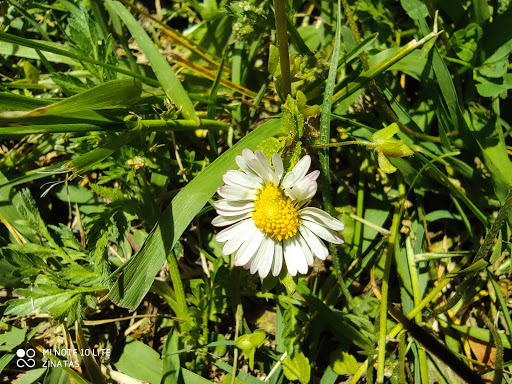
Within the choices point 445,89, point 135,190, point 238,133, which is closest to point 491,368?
point 445,89

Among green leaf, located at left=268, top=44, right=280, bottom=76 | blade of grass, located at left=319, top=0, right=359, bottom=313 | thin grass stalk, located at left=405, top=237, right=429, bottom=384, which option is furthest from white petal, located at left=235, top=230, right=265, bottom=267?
thin grass stalk, located at left=405, top=237, right=429, bottom=384

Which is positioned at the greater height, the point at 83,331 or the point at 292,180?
the point at 292,180

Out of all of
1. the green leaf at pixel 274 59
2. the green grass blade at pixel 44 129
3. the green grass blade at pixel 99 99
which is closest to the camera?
the green grass blade at pixel 99 99

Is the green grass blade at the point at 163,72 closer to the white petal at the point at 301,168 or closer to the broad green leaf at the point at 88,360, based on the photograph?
the white petal at the point at 301,168

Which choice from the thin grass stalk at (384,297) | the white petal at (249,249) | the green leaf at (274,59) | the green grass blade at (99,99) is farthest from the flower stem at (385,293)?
the green grass blade at (99,99)

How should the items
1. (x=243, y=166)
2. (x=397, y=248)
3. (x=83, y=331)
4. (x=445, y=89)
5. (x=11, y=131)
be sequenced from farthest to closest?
(x=83, y=331), (x=397, y=248), (x=445, y=89), (x=243, y=166), (x=11, y=131)

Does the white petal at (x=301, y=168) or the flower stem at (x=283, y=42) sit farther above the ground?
the flower stem at (x=283, y=42)

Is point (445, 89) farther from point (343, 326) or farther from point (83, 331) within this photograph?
point (83, 331)

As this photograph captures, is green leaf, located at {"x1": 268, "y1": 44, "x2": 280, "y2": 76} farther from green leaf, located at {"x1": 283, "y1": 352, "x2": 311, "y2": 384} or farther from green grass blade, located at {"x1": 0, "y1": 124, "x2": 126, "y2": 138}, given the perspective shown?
green leaf, located at {"x1": 283, "y1": 352, "x2": 311, "y2": 384}
